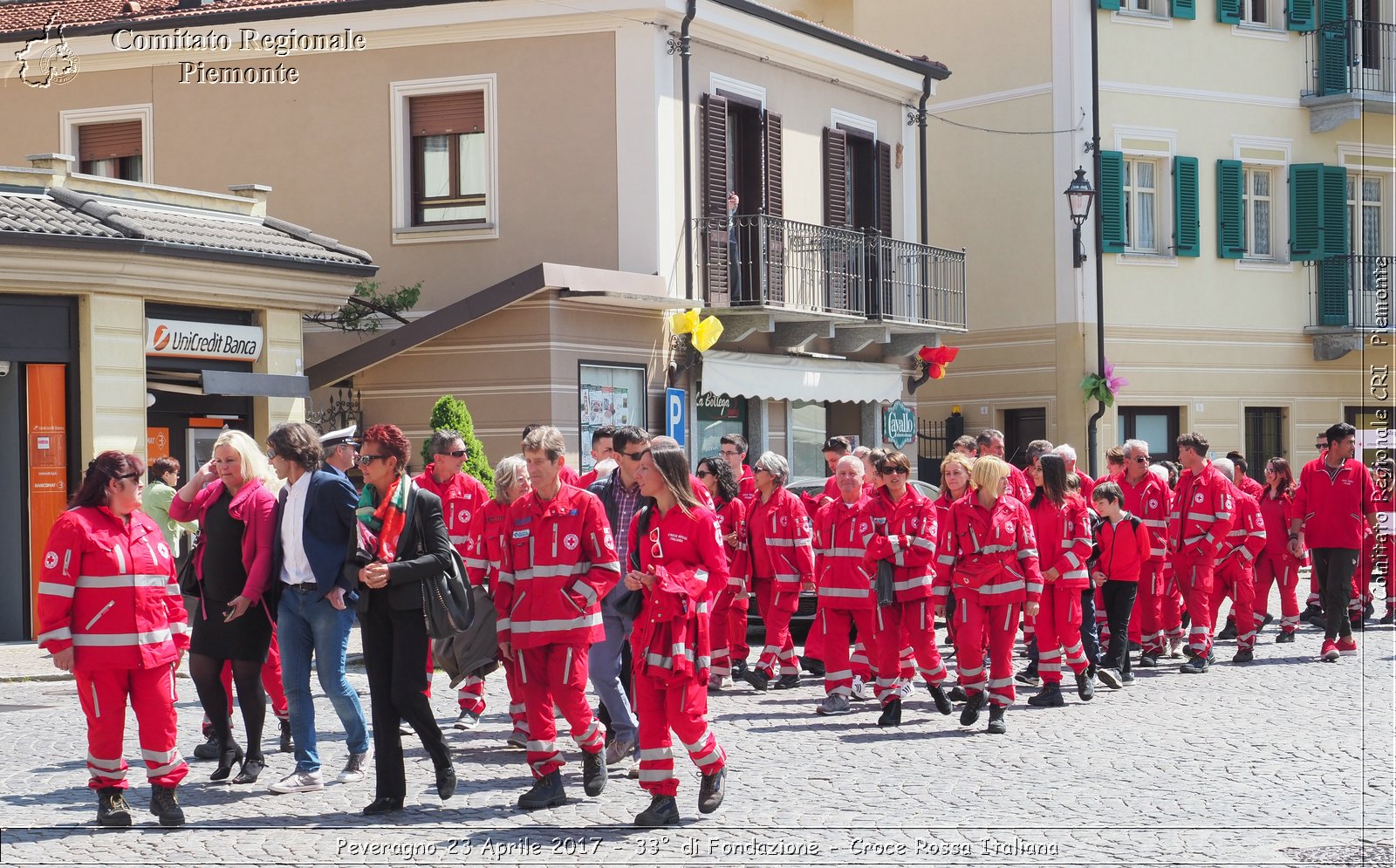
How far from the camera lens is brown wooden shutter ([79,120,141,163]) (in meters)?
23.9

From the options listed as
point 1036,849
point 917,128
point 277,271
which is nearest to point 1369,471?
point 1036,849

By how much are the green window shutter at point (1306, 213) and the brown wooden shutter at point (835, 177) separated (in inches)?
375

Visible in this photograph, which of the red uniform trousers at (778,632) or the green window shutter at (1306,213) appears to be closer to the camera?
the red uniform trousers at (778,632)

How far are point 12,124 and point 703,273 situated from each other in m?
9.99

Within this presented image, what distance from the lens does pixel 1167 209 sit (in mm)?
29969

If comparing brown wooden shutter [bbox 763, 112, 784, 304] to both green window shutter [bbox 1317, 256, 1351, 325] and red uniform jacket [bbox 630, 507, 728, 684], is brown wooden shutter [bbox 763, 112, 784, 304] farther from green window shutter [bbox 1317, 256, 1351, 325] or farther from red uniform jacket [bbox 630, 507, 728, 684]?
red uniform jacket [bbox 630, 507, 728, 684]

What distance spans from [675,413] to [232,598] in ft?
44.3

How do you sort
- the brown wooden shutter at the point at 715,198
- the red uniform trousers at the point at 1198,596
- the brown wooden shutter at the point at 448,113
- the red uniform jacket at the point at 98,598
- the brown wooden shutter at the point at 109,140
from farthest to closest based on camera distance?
the brown wooden shutter at the point at 109,140 < the brown wooden shutter at the point at 715,198 < the brown wooden shutter at the point at 448,113 < the red uniform trousers at the point at 1198,596 < the red uniform jacket at the point at 98,598

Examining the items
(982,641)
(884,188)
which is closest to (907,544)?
(982,641)

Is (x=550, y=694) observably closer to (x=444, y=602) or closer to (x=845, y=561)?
(x=444, y=602)

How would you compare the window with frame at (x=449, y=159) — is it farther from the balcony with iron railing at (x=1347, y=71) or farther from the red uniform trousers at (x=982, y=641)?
the balcony with iron railing at (x=1347, y=71)

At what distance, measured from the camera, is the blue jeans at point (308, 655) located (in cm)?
888

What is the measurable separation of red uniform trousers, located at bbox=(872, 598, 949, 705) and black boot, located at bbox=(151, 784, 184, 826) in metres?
5.06

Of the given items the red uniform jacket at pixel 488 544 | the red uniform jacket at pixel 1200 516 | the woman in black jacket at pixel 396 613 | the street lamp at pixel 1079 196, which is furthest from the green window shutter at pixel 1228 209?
the woman in black jacket at pixel 396 613
